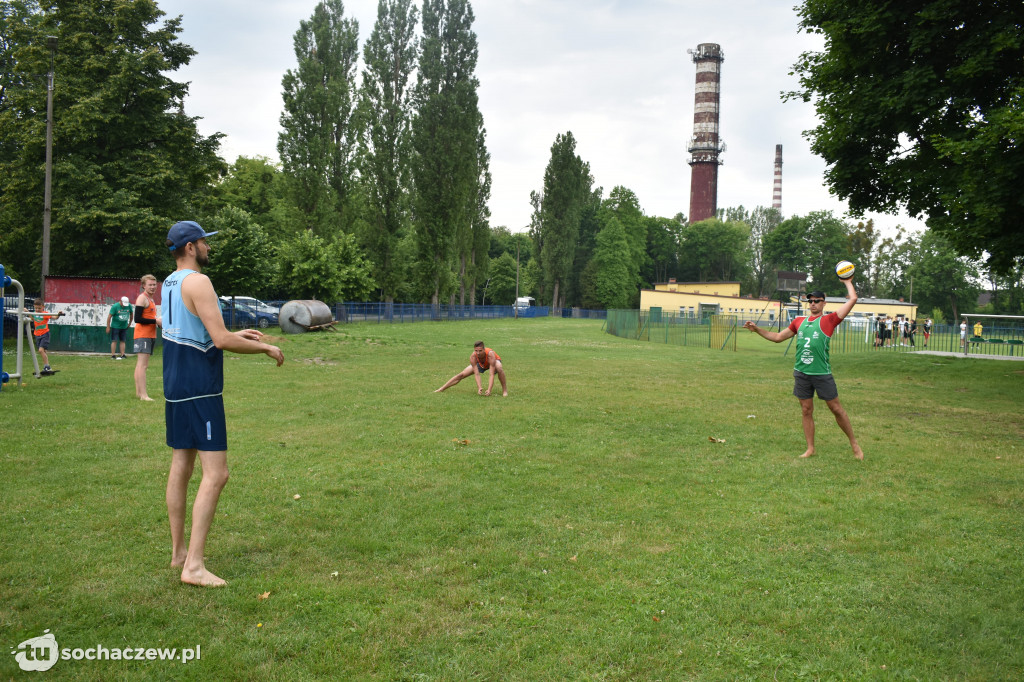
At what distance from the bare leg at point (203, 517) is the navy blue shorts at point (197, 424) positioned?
0.09 meters

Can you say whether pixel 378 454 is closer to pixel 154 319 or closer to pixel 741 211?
pixel 154 319

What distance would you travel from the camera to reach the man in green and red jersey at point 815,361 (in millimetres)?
8555

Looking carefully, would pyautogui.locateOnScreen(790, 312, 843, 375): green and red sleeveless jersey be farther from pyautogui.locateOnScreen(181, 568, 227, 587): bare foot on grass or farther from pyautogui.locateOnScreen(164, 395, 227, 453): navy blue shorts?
pyautogui.locateOnScreen(181, 568, 227, 587): bare foot on grass

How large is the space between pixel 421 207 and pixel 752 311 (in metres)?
40.9

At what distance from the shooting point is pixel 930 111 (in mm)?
17312

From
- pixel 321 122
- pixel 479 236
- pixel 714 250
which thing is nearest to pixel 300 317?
pixel 321 122

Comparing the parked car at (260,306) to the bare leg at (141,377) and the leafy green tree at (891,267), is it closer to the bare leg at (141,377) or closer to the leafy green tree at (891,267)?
the bare leg at (141,377)

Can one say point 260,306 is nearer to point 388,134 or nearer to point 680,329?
point 388,134

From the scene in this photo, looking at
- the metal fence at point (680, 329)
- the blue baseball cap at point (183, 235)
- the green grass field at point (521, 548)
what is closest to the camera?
the green grass field at point (521, 548)

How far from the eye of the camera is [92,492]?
627 centimetres

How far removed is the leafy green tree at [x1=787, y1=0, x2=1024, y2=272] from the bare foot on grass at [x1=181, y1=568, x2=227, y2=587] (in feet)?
49.4

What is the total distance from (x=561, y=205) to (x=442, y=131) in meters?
28.3

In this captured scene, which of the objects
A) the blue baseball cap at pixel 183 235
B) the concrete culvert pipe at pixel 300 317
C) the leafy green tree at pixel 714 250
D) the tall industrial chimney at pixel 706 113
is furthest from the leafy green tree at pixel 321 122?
the leafy green tree at pixel 714 250

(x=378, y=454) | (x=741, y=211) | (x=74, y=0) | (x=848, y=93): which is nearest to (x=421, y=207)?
(x=74, y=0)
